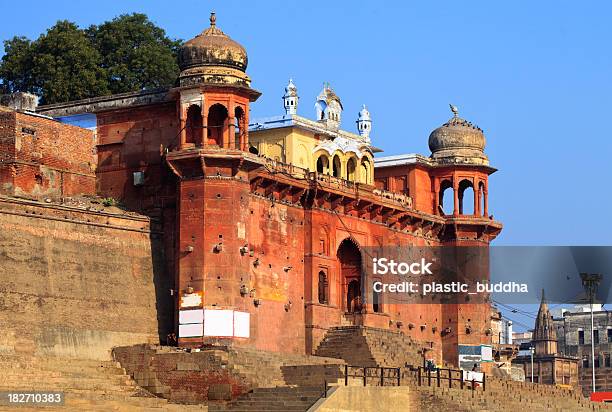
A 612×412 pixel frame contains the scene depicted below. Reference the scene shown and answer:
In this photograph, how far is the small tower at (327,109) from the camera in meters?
58.1

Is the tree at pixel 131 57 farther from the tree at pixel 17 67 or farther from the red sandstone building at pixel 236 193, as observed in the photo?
the red sandstone building at pixel 236 193

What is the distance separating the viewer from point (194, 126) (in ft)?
161

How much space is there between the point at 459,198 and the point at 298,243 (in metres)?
11.0

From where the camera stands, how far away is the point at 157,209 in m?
49.2

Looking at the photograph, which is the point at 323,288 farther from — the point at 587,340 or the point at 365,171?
the point at 587,340

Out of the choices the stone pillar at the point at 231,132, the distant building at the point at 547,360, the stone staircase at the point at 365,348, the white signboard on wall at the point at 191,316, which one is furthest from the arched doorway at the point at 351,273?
the distant building at the point at 547,360

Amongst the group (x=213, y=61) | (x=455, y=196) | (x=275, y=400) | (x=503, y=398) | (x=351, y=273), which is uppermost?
(x=213, y=61)

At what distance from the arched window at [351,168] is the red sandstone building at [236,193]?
6cm

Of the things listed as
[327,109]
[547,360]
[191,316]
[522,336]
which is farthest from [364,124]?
[522,336]

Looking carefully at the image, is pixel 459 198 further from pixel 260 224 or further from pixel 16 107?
pixel 16 107

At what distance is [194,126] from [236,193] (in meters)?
2.91

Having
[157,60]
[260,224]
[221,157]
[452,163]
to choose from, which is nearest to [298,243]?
[260,224]

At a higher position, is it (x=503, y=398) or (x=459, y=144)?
(x=459, y=144)

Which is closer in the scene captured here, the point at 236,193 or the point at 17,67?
the point at 236,193
